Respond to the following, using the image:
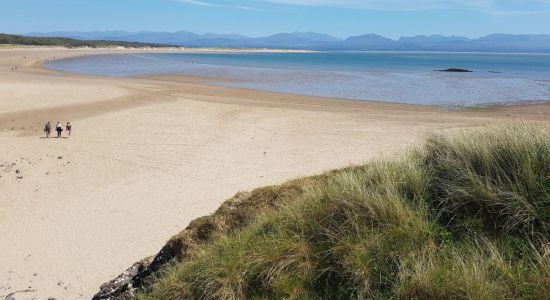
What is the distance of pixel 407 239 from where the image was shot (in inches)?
147

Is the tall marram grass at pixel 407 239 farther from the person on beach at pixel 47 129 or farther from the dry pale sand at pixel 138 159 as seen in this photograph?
the person on beach at pixel 47 129

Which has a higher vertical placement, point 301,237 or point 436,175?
point 436,175

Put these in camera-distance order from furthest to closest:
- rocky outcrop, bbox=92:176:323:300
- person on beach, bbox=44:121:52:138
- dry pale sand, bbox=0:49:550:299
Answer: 1. person on beach, bbox=44:121:52:138
2. dry pale sand, bbox=0:49:550:299
3. rocky outcrop, bbox=92:176:323:300

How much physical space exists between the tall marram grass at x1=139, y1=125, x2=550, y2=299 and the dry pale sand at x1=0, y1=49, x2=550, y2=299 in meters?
4.03

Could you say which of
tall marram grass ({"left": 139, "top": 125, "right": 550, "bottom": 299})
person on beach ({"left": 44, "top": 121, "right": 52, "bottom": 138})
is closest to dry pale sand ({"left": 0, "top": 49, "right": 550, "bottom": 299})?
person on beach ({"left": 44, "top": 121, "right": 52, "bottom": 138})

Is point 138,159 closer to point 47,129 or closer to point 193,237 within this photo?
point 47,129

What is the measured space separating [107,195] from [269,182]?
4269 mm

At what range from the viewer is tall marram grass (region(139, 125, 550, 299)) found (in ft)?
10.8

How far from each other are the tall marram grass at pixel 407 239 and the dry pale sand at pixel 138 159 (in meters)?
4.03

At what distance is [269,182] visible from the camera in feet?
41.9

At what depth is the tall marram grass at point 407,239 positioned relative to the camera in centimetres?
329

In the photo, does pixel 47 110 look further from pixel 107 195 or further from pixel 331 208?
pixel 331 208

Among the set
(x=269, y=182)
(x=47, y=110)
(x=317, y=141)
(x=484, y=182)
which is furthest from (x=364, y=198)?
(x=47, y=110)

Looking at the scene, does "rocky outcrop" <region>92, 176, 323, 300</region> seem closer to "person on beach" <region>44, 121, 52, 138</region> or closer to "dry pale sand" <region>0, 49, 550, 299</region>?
"dry pale sand" <region>0, 49, 550, 299</region>
